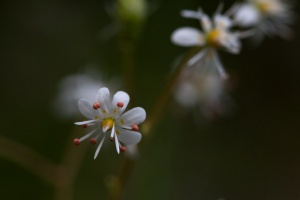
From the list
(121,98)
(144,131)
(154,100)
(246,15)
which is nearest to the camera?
(121,98)

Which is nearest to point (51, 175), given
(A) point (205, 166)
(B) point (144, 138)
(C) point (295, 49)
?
(B) point (144, 138)

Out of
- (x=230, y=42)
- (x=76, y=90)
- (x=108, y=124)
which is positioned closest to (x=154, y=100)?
(x=76, y=90)

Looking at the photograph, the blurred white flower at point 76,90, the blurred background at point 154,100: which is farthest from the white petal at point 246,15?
the blurred background at point 154,100

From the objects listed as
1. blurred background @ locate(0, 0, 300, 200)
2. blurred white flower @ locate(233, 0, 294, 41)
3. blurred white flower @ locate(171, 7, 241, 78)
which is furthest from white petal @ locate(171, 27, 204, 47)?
blurred background @ locate(0, 0, 300, 200)

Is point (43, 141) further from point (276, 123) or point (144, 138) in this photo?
point (144, 138)

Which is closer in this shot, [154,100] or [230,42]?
[230,42]

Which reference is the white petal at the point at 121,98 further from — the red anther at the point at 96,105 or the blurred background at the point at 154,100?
the blurred background at the point at 154,100

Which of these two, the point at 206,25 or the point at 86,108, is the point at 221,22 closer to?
the point at 206,25

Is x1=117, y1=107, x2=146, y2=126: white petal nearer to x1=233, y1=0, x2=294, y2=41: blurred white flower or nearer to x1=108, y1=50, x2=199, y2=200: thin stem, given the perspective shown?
x1=108, y1=50, x2=199, y2=200: thin stem
